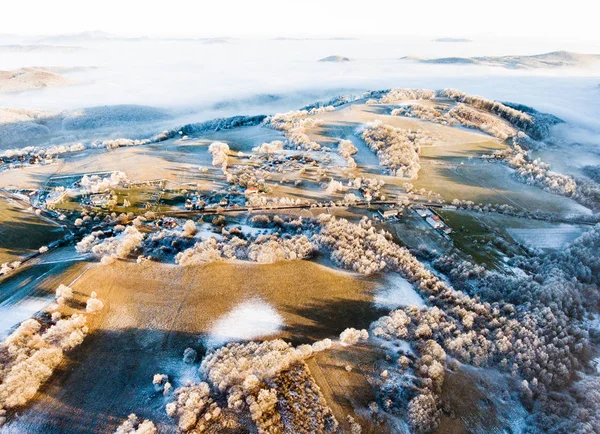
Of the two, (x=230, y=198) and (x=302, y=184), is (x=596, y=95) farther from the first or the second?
(x=230, y=198)

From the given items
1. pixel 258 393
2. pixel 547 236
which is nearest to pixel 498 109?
pixel 547 236

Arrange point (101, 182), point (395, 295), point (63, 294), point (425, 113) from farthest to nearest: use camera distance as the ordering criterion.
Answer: point (425, 113) → point (101, 182) → point (395, 295) → point (63, 294)

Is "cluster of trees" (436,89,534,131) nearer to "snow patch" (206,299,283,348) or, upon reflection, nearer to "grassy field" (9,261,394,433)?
"grassy field" (9,261,394,433)

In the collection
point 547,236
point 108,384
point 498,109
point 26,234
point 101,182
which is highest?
point 498,109

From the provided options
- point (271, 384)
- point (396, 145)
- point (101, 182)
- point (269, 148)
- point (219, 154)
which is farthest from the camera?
point (269, 148)

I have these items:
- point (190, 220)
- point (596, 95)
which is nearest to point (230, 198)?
point (190, 220)

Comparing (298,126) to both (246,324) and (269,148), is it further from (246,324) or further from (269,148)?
(246,324)
